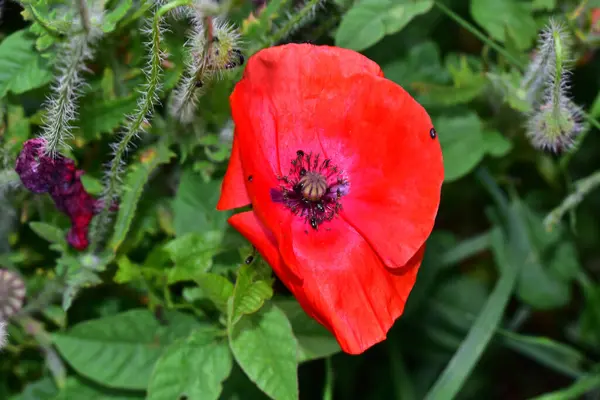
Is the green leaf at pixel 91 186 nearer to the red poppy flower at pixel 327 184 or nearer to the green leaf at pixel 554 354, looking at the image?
the red poppy flower at pixel 327 184

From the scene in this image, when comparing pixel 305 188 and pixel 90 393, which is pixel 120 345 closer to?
pixel 90 393

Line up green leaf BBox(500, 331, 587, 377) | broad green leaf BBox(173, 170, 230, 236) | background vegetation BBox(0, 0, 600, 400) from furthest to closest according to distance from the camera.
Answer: green leaf BBox(500, 331, 587, 377) → broad green leaf BBox(173, 170, 230, 236) → background vegetation BBox(0, 0, 600, 400)

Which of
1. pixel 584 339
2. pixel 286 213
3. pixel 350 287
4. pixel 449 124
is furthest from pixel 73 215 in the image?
pixel 584 339

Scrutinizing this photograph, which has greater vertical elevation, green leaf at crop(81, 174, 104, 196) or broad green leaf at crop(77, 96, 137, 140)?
broad green leaf at crop(77, 96, 137, 140)

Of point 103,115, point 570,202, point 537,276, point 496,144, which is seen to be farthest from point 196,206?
point 537,276

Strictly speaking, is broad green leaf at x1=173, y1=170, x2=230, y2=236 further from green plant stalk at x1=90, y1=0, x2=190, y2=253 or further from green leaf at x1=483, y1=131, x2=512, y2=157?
green leaf at x1=483, y1=131, x2=512, y2=157

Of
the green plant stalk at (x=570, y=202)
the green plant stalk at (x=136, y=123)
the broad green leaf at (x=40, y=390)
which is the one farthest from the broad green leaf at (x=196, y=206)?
the green plant stalk at (x=570, y=202)

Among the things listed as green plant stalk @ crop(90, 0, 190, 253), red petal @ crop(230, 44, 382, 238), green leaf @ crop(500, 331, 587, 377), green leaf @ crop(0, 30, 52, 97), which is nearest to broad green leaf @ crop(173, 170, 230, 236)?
green plant stalk @ crop(90, 0, 190, 253)

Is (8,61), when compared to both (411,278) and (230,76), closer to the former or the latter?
(230,76)
